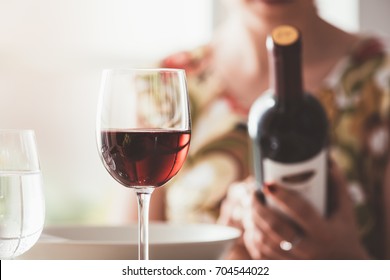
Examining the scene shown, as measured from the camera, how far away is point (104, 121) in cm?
54

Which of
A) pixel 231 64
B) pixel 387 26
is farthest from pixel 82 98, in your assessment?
pixel 231 64

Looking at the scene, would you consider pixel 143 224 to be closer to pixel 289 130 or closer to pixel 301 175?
pixel 301 175

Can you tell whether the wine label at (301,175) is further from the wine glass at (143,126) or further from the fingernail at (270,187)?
the wine glass at (143,126)

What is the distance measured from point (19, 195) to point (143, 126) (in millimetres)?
109

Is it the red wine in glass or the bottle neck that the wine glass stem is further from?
the bottle neck

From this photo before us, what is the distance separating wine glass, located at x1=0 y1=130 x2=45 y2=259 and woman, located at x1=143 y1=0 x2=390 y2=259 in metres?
1.07

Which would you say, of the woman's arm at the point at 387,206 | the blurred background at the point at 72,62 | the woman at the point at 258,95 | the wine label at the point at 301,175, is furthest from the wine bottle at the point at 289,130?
the blurred background at the point at 72,62

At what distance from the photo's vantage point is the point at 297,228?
984mm

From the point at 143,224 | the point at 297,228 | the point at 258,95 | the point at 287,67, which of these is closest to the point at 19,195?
the point at 143,224

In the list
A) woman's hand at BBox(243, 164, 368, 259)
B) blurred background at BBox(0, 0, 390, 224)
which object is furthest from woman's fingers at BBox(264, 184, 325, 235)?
blurred background at BBox(0, 0, 390, 224)

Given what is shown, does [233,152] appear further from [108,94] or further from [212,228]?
[108,94]

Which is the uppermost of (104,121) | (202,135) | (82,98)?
(104,121)

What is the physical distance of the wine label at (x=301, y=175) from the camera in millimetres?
771

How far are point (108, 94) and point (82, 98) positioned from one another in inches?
113
